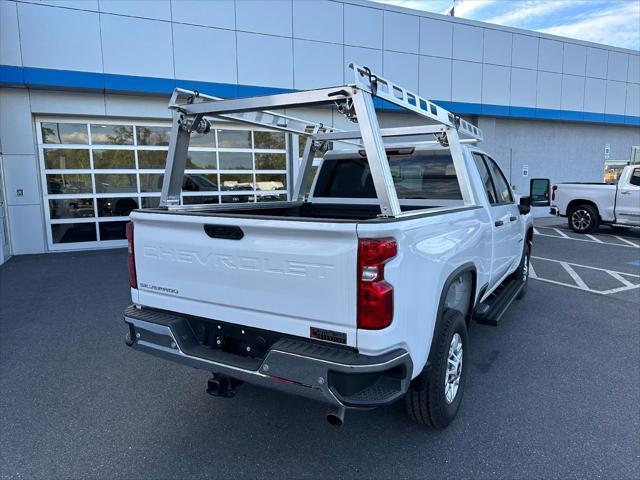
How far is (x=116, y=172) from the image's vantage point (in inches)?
441

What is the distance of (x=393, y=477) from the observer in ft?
8.75

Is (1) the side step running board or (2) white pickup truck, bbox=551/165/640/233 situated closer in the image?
(1) the side step running board

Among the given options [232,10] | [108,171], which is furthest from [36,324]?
[232,10]

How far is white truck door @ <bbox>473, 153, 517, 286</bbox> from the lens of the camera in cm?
435

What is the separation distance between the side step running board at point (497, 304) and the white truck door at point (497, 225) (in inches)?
8.6

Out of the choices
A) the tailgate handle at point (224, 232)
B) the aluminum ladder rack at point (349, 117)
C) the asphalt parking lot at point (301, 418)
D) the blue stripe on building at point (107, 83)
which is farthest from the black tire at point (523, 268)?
the blue stripe on building at point (107, 83)

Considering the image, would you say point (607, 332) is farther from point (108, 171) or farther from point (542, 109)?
point (542, 109)

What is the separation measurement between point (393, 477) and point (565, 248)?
998cm

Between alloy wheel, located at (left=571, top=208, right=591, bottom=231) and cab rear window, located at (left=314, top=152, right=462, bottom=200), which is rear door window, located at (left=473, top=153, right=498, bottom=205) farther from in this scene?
alloy wheel, located at (left=571, top=208, right=591, bottom=231)

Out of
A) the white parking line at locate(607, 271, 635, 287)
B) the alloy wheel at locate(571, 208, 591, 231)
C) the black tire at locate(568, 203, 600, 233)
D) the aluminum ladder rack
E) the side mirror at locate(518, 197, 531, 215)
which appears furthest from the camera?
the alloy wheel at locate(571, 208, 591, 231)

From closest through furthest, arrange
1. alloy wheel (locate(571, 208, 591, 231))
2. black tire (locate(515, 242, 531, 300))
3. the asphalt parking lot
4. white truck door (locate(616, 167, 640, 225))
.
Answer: the asphalt parking lot, black tire (locate(515, 242, 531, 300)), white truck door (locate(616, 167, 640, 225)), alloy wheel (locate(571, 208, 591, 231))

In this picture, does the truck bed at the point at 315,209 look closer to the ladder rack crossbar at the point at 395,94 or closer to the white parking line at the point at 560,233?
the ladder rack crossbar at the point at 395,94

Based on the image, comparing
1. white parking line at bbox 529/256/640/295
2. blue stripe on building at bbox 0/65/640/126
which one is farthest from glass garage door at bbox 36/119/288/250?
white parking line at bbox 529/256/640/295

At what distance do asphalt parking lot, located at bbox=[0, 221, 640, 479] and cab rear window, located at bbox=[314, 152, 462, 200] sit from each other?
1.69 m
